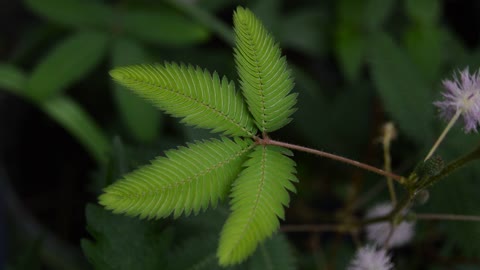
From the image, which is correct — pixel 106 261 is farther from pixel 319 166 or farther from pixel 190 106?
pixel 319 166

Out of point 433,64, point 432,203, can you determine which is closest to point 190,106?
point 432,203

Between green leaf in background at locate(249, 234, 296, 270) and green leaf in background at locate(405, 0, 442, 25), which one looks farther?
green leaf in background at locate(405, 0, 442, 25)

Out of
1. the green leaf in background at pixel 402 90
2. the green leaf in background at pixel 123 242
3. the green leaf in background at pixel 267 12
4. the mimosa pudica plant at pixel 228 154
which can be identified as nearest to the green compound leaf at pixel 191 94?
the mimosa pudica plant at pixel 228 154

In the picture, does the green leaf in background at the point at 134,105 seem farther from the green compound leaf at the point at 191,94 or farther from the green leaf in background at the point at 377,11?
the green compound leaf at the point at 191,94

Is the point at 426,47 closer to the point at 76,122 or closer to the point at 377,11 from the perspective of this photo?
the point at 377,11

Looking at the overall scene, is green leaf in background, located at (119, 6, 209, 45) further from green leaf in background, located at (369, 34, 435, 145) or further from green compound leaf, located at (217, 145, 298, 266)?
green compound leaf, located at (217, 145, 298, 266)

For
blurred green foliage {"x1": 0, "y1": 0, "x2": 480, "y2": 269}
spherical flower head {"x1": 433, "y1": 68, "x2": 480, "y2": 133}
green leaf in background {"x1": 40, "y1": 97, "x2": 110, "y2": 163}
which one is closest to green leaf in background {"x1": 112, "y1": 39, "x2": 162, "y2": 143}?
blurred green foliage {"x1": 0, "y1": 0, "x2": 480, "y2": 269}
